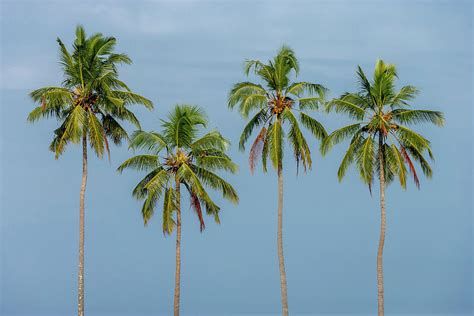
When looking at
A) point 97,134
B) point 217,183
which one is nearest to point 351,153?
point 217,183

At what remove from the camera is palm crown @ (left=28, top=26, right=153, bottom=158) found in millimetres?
63250

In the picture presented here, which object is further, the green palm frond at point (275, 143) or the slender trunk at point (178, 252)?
the slender trunk at point (178, 252)

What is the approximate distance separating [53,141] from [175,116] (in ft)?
24.3

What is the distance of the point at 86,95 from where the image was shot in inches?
2511

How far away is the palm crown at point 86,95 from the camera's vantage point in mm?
63250

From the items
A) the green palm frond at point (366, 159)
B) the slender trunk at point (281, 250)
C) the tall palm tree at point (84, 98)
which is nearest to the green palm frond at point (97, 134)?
the tall palm tree at point (84, 98)

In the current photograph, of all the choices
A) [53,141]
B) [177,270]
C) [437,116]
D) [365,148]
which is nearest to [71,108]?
[53,141]

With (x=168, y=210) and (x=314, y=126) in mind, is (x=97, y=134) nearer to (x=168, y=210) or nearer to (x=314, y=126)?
(x=168, y=210)

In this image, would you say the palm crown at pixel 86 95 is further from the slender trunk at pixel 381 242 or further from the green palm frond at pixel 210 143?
the slender trunk at pixel 381 242

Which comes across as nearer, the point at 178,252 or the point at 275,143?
the point at 275,143

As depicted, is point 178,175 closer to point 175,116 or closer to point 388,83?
point 175,116

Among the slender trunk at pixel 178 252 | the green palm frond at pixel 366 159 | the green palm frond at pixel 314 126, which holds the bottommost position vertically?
the slender trunk at pixel 178 252

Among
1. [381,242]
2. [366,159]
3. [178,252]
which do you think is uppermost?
[366,159]

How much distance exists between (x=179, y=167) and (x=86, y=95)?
6859 mm
